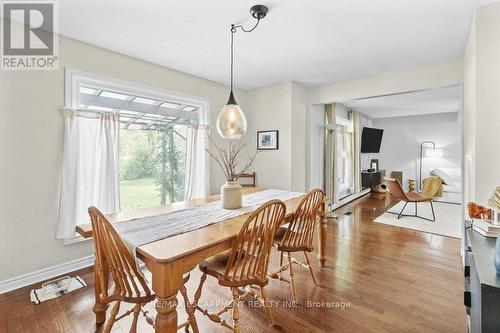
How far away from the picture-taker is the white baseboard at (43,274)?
82.9 inches

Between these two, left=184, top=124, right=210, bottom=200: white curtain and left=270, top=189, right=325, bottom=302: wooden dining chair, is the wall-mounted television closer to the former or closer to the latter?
left=184, top=124, right=210, bottom=200: white curtain

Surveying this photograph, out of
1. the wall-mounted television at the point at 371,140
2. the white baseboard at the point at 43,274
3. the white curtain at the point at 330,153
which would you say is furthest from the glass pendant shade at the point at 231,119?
the wall-mounted television at the point at 371,140

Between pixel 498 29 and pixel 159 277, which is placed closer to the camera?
pixel 159 277

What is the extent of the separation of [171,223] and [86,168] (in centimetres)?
151

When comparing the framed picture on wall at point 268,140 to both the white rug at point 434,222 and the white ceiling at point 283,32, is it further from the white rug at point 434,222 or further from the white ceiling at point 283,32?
the white rug at point 434,222

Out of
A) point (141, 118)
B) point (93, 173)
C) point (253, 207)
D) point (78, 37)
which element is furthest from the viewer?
point (141, 118)

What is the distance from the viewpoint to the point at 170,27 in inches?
87.4

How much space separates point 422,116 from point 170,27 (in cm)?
762

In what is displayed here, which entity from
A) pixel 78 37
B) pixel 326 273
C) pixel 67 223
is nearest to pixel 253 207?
pixel 326 273

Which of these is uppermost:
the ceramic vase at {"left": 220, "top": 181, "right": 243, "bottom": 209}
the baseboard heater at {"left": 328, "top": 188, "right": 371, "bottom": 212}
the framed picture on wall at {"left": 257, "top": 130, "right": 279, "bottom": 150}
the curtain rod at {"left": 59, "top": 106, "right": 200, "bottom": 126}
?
the curtain rod at {"left": 59, "top": 106, "right": 200, "bottom": 126}

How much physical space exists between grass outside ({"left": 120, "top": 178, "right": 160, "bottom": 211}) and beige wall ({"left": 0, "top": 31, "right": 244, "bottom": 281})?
26.7 inches

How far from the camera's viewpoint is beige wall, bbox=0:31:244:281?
210 centimetres

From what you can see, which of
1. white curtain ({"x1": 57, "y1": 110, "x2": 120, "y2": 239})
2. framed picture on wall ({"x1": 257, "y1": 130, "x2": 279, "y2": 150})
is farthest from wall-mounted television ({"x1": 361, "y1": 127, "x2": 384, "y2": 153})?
white curtain ({"x1": 57, "y1": 110, "x2": 120, "y2": 239})

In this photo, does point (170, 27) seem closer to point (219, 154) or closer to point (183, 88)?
point (183, 88)
